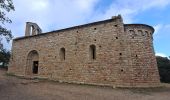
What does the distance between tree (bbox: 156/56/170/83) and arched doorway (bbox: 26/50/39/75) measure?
19704 mm

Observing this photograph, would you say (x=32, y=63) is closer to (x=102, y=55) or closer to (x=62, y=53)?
(x=62, y=53)

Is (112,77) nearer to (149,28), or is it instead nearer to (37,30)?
(149,28)

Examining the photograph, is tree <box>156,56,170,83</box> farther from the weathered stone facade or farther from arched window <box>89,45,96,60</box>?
arched window <box>89,45,96,60</box>

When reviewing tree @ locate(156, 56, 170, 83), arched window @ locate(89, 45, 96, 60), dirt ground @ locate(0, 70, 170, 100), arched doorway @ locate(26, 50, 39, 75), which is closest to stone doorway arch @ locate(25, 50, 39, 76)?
arched doorway @ locate(26, 50, 39, 75)

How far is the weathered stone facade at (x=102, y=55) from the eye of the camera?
16.1 m

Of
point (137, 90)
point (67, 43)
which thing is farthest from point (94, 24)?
point (137, 90)

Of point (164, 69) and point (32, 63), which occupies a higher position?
point (32, 63)

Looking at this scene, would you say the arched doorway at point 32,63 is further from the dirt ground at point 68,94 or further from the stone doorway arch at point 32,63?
the dirt ground at point 68,94

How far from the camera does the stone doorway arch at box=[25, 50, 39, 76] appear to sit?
2214 centimetres

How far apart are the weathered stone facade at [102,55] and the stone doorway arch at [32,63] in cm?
133

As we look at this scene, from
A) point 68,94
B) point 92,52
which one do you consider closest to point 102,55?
point 92,52

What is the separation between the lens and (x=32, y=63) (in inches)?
879

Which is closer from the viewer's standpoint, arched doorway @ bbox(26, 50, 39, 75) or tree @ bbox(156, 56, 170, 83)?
arched doorway @ bbox(26, 50, 39, 75)

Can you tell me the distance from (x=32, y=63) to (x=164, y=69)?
820 inches
